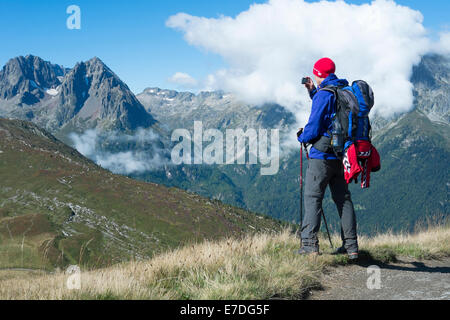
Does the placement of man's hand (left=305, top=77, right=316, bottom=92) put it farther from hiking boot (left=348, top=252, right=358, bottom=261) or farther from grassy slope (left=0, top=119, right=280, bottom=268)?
grassy slope (left=0, top=119, right=280, bottom=268)

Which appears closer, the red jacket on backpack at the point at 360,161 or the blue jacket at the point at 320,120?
the red jacket on backpack at the point at 360,161

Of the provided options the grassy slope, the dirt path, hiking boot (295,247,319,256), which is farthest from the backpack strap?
the grassy slope

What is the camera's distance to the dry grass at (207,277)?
5.34 m

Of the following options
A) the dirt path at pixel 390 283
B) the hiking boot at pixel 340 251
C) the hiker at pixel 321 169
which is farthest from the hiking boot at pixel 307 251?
the hiking boot at pixel 340 251

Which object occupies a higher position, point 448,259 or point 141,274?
point 141,274

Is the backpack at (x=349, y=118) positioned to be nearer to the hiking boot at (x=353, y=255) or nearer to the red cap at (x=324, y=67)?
the red cap at (x=324, y=67)

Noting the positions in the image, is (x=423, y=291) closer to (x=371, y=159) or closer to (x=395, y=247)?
Answer: (x=371, y=159)

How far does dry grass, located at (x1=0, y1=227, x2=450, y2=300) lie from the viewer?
17.5ft

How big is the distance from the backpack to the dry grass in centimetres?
253

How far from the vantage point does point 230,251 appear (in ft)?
27.1
